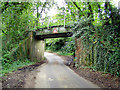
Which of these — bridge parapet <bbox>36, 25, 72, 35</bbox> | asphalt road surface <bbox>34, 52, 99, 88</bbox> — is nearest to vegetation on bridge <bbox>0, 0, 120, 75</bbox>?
asphalt road surface <bbox>34, 52, 99, 88</bbox>

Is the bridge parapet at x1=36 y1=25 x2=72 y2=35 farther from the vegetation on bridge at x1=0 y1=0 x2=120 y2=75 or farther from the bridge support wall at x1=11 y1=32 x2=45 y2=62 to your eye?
the vegetation on bridge at x1=0 y1=0 x2=120 y2=75

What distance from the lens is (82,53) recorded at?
1195 centimetres

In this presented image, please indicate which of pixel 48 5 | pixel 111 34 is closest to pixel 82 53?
pixel 111 34

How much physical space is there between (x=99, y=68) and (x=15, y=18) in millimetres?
8252

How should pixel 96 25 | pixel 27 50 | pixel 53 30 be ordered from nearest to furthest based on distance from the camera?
pixel 96 25 → pixel 53 30 → pixel 27 50

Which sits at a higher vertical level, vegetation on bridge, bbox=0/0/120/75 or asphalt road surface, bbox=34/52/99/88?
vegetation on bridge, bbox=0/0/120/75

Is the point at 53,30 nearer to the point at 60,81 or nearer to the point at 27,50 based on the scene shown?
the point at 27,50

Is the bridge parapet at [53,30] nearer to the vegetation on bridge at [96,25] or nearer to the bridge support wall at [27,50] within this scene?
the bridge support wall at [27,50]

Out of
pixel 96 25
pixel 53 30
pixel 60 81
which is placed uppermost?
pixel 96 25

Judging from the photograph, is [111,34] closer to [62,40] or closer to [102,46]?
[102,46]

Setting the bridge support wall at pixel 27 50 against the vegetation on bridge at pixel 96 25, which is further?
the bridge support wall at pixel 27 50

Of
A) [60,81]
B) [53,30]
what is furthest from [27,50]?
[60,81]

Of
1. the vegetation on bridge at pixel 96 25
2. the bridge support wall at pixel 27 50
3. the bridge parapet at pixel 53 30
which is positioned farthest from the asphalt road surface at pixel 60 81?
the bridge parapet at pixel 53 30

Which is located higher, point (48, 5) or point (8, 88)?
point (48, 5)
